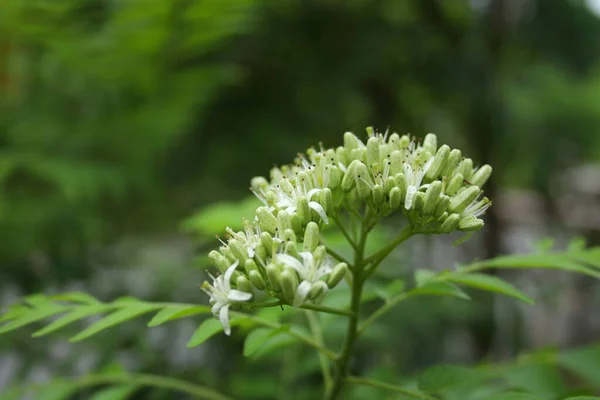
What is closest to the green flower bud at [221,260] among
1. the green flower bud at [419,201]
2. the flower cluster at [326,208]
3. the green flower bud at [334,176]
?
the flower cluster at [326,208]

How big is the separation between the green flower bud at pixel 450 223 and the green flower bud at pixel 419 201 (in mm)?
51

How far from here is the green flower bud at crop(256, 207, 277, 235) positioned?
0.99 metres

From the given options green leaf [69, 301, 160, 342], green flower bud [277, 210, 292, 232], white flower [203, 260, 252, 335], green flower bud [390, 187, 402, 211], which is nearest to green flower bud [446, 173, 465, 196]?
green flower bud [390, 187, 402, 211]

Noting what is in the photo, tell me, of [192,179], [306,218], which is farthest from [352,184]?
[192,179]

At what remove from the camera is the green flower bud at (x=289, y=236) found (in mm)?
946

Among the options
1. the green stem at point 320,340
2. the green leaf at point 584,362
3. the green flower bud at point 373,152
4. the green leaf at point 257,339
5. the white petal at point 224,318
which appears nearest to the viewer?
the white petal at point 224,318

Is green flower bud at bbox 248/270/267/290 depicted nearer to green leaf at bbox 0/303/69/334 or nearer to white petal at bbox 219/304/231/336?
white petal at bbox 219/304/231/336

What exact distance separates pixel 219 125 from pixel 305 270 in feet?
6.15

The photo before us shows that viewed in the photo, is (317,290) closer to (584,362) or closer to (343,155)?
(343,155)

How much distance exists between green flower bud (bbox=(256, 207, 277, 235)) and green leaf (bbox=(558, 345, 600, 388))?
2.83 feet

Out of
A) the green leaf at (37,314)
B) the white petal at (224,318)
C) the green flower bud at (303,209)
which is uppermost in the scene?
the green flower bud at (303,209)

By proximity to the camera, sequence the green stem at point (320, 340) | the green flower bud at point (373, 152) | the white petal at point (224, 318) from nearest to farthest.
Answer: the white petal at point (224, 318), the green flower bud at point (373, 152), the green stem at point (320, 340)

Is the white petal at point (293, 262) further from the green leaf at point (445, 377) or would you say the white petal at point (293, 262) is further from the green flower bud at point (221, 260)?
the green leaf at point (445, 377)

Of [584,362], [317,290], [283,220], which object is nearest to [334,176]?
[283,220]
